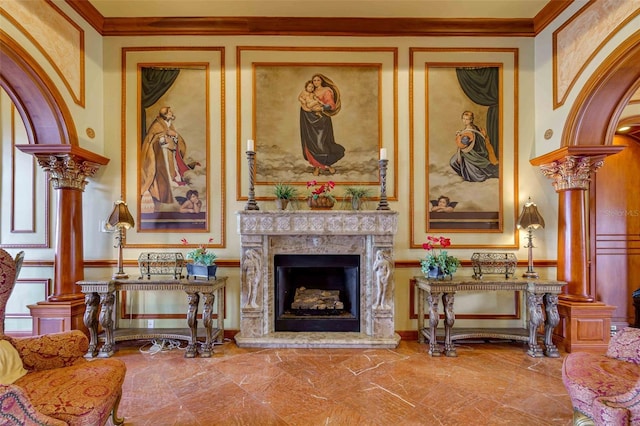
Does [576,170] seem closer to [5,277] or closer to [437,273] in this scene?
[437,273]

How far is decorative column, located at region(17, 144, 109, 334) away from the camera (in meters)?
3.45

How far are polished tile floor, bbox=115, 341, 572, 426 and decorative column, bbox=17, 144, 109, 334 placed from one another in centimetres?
73

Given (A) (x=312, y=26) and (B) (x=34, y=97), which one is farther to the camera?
(A) (x=312, y=26)

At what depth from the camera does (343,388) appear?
2.69 meters

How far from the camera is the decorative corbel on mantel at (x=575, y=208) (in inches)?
136

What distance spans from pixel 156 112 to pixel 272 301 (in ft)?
9.35

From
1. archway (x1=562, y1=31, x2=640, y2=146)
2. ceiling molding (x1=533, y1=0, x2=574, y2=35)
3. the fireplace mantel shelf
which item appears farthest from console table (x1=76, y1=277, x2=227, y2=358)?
ceiling molding (x1=533, y1=0, x2=574, y2=35)

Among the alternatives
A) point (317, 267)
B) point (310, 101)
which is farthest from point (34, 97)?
point (317, 267)

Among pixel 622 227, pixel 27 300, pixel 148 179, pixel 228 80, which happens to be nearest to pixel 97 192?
pixel 148 179

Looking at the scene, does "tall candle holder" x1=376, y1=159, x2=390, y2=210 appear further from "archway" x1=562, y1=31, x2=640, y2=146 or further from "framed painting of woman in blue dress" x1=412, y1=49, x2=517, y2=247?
"archway" x1=562, y1=31, x2=640, y2=146

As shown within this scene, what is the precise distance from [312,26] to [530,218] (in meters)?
3.54

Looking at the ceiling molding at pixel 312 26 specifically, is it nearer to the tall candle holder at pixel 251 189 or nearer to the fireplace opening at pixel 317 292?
the tall candle holder at pixel 251 189

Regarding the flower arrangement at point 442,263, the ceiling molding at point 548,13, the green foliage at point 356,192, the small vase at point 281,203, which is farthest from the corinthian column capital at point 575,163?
the small vase at point 281,203

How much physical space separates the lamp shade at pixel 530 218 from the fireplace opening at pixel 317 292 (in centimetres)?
194
